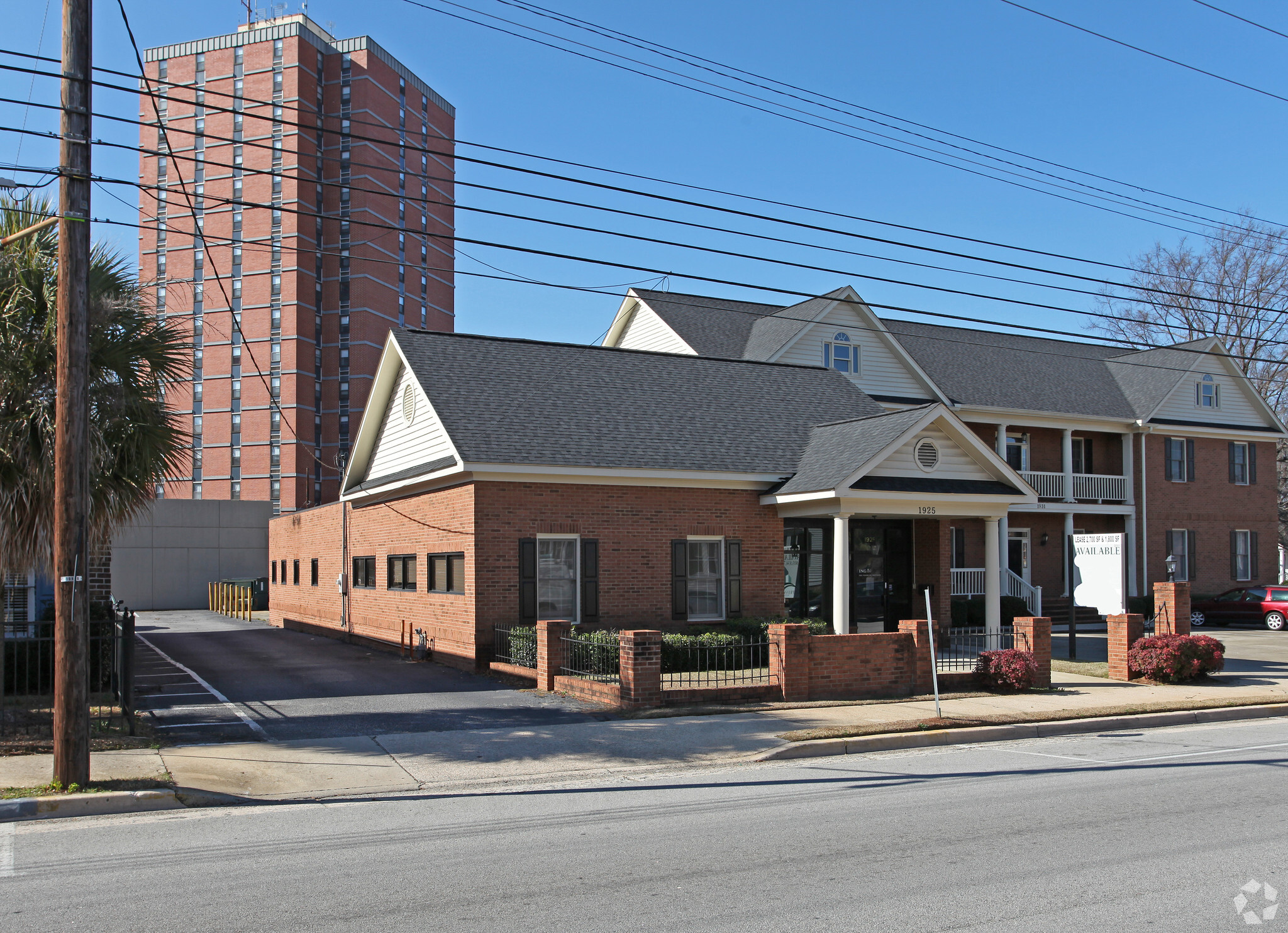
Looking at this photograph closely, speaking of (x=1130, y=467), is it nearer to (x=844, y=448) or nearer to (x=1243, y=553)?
(x=1243, y=553)

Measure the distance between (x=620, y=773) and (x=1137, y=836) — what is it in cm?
495

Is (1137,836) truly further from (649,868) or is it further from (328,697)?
(328,697)

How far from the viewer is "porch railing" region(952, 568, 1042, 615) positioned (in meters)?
28.4

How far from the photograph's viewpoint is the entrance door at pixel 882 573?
22578 millimetres

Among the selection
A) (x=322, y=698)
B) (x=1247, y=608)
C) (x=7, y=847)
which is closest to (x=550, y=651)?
(x=322, y=698)

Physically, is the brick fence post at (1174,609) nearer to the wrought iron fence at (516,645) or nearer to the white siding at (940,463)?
the white siding at (940,463)

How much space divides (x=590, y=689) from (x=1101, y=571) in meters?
11.6

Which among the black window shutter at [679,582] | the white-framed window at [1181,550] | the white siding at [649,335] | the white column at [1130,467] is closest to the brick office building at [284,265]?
the white siding at [649,335]

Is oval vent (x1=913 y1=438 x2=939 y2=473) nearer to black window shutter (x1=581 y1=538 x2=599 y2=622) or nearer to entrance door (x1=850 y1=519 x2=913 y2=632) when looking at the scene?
entrance door (x1=850 y1=519 x2=913 y2=632)

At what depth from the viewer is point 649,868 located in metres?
7.06

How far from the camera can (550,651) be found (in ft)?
52.3

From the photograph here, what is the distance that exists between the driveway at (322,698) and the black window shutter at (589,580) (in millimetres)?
2407

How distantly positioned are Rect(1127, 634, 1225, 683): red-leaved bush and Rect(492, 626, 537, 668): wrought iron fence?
35.8 ft

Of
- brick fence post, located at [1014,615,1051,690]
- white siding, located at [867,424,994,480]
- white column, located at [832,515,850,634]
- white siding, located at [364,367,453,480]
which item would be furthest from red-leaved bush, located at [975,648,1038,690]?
white siding, located at [364,367,453,480]
